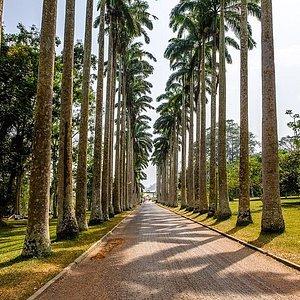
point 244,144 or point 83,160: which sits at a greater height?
point 244,144

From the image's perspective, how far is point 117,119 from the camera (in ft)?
133

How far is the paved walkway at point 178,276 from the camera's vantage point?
6844 millimetres

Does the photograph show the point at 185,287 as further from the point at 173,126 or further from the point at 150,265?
the point at 173,126

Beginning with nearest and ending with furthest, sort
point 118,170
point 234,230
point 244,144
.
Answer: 1. point 234,230
2. point 244,144
3. point 118,170

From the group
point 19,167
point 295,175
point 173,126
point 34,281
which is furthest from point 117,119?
point 34,281

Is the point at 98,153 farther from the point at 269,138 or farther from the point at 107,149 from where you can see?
the point at 269,138

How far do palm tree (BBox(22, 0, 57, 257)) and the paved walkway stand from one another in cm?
141

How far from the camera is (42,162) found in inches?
431

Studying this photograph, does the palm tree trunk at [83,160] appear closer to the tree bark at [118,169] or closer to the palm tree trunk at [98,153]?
the palm tree trunk at [98,153]

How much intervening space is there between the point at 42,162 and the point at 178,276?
16.1 ft

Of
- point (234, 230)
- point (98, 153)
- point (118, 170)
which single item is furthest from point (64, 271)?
point (118, 170)

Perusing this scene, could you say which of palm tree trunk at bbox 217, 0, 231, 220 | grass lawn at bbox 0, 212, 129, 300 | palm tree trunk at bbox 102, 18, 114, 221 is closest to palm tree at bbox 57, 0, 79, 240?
grass lawn at bbox 0, 212, 129, 300

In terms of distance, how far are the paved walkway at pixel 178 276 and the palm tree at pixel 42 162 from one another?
141 centimetres

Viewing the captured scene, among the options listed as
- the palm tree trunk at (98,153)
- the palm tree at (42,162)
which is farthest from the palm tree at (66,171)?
the palm tree trunk at (98,153)
